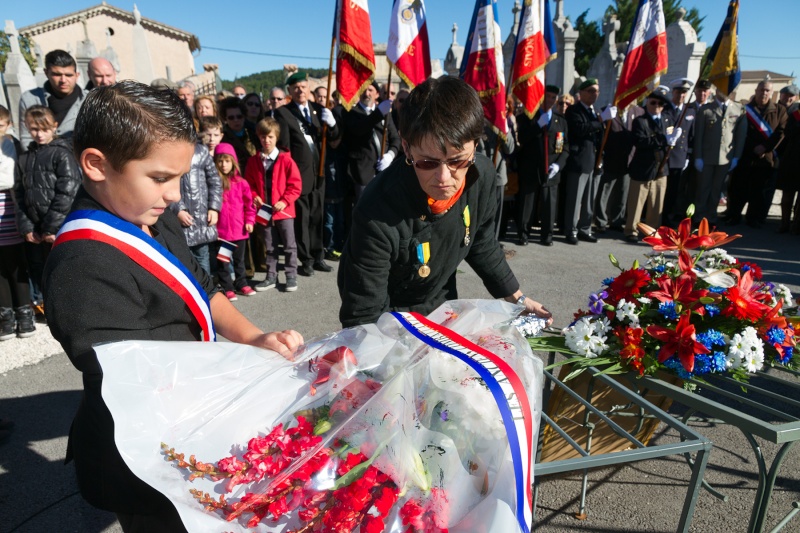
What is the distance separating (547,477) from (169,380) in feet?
7.16

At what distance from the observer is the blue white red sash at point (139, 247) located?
1172mm

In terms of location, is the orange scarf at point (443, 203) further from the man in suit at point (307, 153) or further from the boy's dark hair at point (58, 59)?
the boy's dark hair at point (58, 59)

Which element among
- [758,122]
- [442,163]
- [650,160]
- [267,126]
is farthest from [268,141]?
[758,122]

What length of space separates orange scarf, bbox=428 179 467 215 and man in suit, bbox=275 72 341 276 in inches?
168

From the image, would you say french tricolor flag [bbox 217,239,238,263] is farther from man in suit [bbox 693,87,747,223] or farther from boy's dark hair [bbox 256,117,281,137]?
man in suit [bbox 693,87,747,223]

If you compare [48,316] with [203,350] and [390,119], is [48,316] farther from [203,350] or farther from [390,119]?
[390,119]

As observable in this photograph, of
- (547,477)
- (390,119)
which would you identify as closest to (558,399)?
(547,477)

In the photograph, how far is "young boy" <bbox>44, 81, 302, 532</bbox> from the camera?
3.72ft

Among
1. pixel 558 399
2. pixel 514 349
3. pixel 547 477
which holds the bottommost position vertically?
pixel 547 477

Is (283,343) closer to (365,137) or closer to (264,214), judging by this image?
(264,214)

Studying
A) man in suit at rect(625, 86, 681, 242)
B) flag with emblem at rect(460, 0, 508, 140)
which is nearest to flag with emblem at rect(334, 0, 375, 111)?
flag with emblem at rect(460, 0, 508, 140)

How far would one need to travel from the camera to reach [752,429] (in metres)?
1.43

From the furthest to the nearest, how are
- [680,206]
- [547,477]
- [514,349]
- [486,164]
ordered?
[680,206], [547,477], [486,164], [514,349]

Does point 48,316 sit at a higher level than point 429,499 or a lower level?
higher
